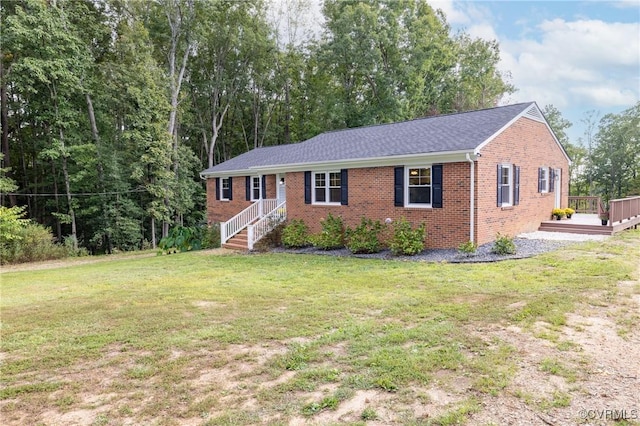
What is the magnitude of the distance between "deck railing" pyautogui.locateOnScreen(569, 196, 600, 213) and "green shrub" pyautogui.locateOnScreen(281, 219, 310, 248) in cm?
1448

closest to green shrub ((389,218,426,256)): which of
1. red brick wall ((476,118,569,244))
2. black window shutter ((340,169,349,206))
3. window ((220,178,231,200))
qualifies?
red brick wall ((476,118,569,244))

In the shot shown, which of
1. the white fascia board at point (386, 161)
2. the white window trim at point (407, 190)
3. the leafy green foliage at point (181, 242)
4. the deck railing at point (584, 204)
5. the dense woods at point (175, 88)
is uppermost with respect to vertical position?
the dense woods at point (175, 88)

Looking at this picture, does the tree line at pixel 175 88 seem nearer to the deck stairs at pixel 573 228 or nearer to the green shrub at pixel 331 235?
the green shrub at pixel 331 235

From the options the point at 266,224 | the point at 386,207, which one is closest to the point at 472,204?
the point at 386,207

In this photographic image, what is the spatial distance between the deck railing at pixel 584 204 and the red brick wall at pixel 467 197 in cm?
298

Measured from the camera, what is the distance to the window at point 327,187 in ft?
47.6

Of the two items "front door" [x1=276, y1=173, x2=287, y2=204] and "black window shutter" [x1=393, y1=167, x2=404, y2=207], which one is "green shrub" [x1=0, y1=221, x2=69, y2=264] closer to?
"front door" [x1=276, y1=173, x2=287, y2=204]

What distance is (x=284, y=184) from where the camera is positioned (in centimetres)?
1736

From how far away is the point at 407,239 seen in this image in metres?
11.6

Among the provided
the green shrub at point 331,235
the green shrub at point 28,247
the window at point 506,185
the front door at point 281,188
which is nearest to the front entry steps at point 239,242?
the front door at point 281,188

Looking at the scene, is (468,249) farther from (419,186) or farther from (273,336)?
(273,336)

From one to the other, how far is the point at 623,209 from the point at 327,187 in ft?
35.3

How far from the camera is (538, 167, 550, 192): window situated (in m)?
15.1

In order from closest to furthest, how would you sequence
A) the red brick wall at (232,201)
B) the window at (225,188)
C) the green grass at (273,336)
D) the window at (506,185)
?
the green grass at (273,336)
the window at (506,185)
the red brick wall at (232,201)
the window at (225,188)
